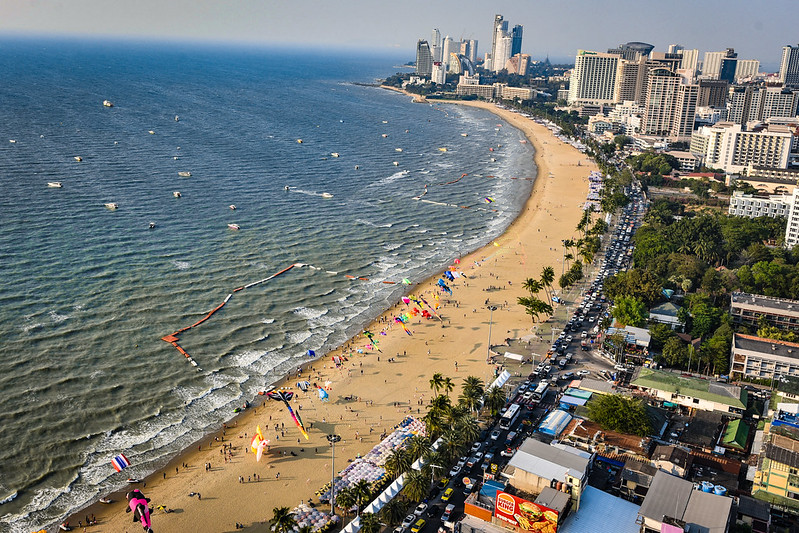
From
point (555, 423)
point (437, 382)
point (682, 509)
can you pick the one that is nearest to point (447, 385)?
point (437, 382)

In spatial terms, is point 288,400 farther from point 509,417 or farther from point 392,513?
point 509,417

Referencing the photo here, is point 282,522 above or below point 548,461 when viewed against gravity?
below

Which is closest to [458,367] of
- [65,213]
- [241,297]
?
[241,297]

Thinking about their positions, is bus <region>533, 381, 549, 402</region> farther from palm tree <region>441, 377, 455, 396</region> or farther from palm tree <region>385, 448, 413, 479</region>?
palm tree <region>385, 448, 413, 479</region>

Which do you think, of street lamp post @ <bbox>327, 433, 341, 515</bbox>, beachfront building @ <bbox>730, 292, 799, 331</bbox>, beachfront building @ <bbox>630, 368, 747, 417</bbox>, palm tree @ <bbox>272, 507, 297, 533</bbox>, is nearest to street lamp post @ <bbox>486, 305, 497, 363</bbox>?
beachfront building @ <bbox>630, 368, 747, 417</bbox>

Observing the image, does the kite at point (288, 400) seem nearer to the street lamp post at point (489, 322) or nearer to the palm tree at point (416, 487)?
the palm tree at point (416, 487)

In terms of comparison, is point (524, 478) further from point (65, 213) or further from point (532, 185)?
point (532, 185)

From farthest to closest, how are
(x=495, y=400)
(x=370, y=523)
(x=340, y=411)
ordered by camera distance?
1. (x=340, y=411)
2. (x=495, y=400)
3. (x=370, y=523)
